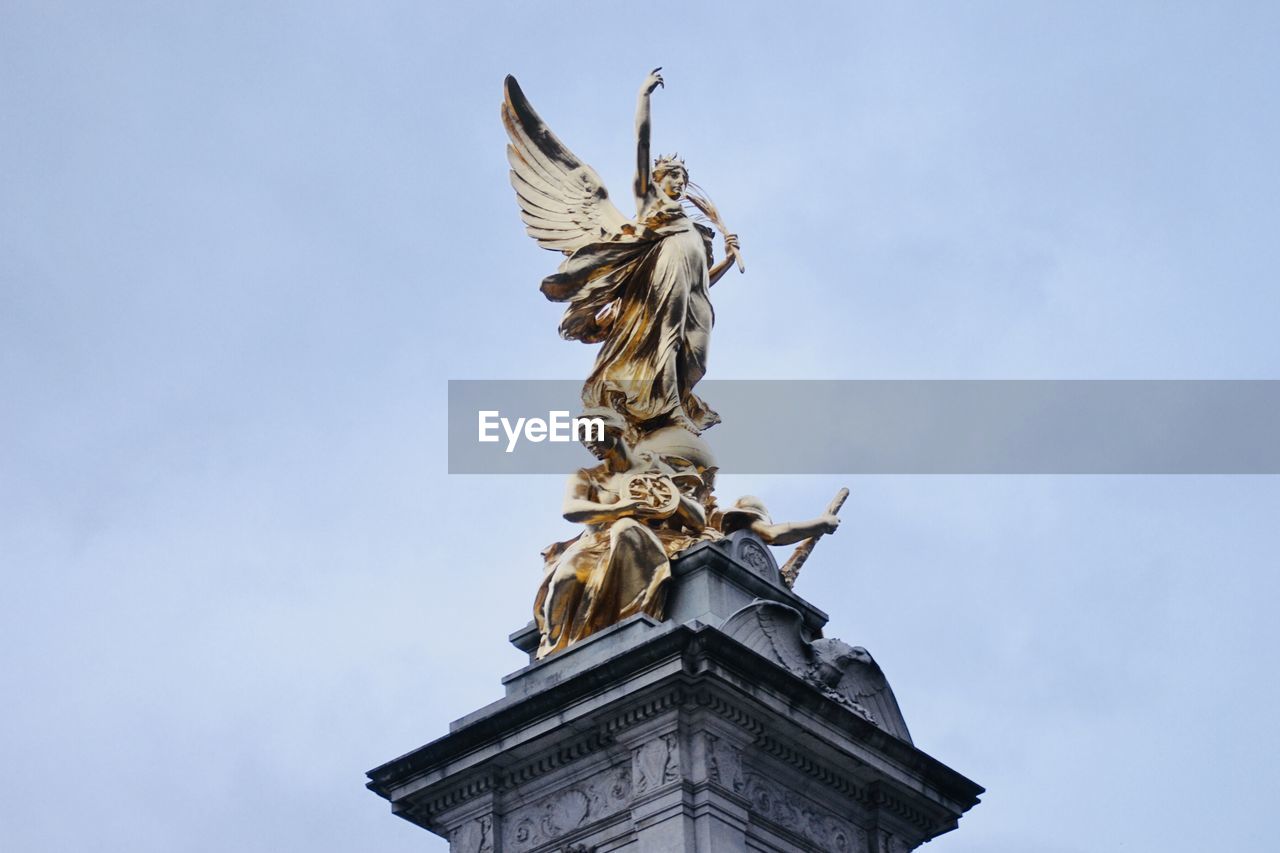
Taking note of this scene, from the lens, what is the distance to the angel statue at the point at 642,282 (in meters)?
21.1

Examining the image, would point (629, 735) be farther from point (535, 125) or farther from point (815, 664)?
point (535, 125)

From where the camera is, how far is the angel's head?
22188 mm

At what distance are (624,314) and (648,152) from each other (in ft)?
5.63

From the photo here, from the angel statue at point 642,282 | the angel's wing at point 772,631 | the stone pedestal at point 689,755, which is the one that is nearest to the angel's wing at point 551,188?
the angel statue at point 642,282

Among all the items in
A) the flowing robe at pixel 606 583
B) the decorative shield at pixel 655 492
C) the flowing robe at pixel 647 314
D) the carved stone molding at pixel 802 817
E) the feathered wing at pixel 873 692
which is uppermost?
the flowing robe at pixel 647 314

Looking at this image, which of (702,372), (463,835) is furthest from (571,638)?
(702,372)

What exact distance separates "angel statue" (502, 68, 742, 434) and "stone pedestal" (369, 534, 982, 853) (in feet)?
6.70

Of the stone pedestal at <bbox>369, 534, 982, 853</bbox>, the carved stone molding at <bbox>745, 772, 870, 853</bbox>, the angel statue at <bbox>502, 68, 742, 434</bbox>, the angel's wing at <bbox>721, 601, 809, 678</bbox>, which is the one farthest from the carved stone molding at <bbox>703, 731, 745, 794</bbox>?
the angel statue at <bbox>502, 68, 742, 434</bbox>

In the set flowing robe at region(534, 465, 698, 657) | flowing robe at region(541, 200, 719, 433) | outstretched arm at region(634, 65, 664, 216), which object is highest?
outstretched arm at region(634, 65, 664, 216)

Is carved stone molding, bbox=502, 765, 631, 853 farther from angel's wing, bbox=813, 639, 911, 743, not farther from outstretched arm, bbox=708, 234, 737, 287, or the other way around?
outstretched arm, bbox=708, 234, 737, 287

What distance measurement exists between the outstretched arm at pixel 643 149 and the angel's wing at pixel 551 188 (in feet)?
1.21

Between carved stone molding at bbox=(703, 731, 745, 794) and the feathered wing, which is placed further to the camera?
the feathered wing

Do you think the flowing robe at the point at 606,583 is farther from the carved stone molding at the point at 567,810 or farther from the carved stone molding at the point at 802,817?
the carved stone molding at the point at 802,817

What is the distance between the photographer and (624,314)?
2167 centimetres
